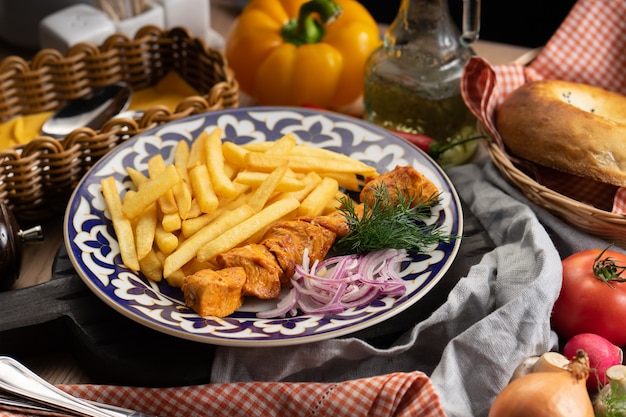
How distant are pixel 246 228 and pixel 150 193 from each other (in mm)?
393

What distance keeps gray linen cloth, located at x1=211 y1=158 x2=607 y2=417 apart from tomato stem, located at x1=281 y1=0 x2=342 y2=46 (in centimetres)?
175

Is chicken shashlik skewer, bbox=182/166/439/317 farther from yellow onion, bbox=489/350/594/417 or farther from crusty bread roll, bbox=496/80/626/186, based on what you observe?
yellow onion, bbox=489/350/594/417

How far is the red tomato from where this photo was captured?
2596 millimetres

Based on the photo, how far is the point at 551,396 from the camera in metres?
2.13

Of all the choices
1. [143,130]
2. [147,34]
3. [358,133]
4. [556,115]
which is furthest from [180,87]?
[556,115]

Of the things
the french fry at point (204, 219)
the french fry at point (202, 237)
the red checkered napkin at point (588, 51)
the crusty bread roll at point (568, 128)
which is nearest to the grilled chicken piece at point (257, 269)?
the french fry at point (202, 237)

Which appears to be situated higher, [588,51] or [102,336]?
[588,51]

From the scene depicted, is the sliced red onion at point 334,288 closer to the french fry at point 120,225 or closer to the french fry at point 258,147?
the french fry at point 120,225

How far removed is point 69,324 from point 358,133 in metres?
1.53

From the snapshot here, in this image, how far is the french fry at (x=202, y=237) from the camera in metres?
2.59

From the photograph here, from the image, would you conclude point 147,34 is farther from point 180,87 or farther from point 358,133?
point 358,133

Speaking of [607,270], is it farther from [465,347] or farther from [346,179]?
[346,179]

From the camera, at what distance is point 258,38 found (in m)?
4.10

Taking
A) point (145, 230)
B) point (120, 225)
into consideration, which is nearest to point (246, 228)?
point (145, 230)
